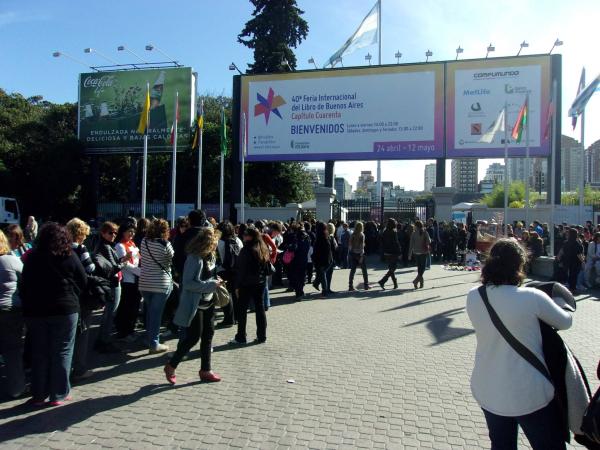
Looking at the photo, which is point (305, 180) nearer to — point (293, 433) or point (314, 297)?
point (314, 297)

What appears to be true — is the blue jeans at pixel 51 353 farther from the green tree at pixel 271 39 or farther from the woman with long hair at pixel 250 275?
the green tree at pixel 271 39

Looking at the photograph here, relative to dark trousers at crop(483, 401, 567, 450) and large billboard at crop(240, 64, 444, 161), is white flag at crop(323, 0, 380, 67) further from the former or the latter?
dark trousers at crop(483, 401, 567, 450)

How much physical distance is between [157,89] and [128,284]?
79.2 ft

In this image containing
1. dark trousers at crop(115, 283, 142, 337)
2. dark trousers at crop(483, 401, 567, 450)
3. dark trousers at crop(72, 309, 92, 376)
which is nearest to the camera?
dark trousers at crop(483, 401, 567, 450)

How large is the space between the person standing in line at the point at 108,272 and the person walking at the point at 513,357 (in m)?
4.43

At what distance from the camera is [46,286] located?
462 centimetres

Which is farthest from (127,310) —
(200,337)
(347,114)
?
(347,114)

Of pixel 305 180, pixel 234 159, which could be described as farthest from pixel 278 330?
pixel 305 180

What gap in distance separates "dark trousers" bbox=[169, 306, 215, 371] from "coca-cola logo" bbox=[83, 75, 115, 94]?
27.7 m

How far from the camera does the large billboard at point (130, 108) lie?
2841cm

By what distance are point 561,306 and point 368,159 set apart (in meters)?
22.0

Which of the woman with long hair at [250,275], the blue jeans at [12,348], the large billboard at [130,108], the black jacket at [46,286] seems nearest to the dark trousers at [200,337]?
the black jacket at [46,286]

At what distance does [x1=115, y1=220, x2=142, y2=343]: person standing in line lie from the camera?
6914 millimetres

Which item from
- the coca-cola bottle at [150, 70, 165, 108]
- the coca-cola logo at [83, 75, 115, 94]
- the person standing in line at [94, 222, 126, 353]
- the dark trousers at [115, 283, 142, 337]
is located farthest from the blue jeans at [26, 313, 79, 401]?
the coca-cola logo at [83, 75, 115, 94]
